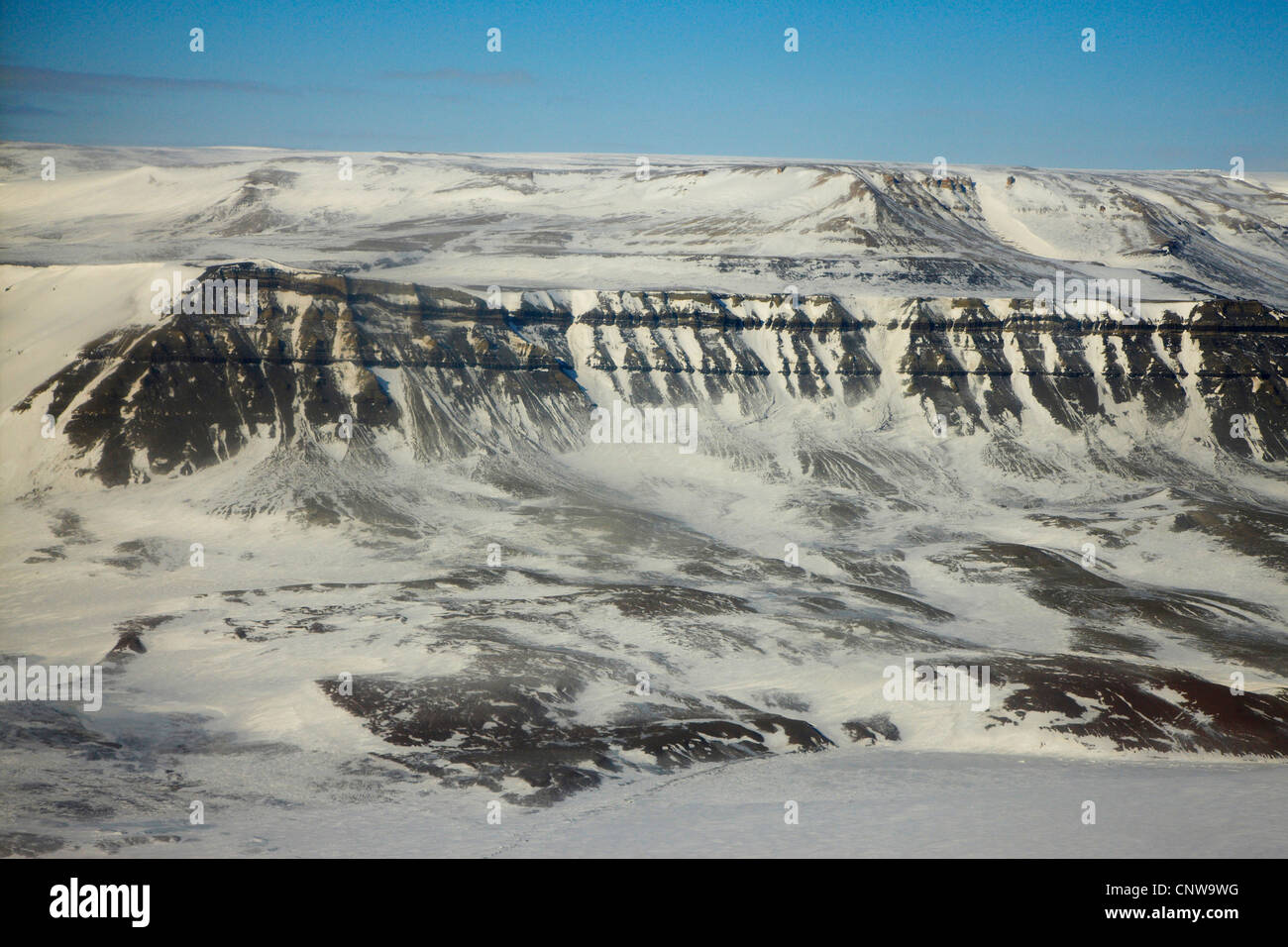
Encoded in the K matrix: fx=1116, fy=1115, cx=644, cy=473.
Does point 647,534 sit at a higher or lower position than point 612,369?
lower

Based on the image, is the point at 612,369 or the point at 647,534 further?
the point at 612,369

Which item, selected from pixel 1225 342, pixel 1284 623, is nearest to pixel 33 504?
pixel 1284 623

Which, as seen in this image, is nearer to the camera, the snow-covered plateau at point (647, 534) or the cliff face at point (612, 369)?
the snow-covered plateau at point (647, 534)

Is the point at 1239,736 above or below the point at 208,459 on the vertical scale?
below

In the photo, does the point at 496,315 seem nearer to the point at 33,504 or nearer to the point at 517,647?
the point at 33,504

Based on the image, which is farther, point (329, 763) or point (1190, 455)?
point (1190, 455)

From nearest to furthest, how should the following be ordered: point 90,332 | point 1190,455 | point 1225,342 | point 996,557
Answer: point 996,557
point 90,332
point 1190,455
point 1225,342

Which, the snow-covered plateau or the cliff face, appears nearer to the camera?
the snow-covered plateau
